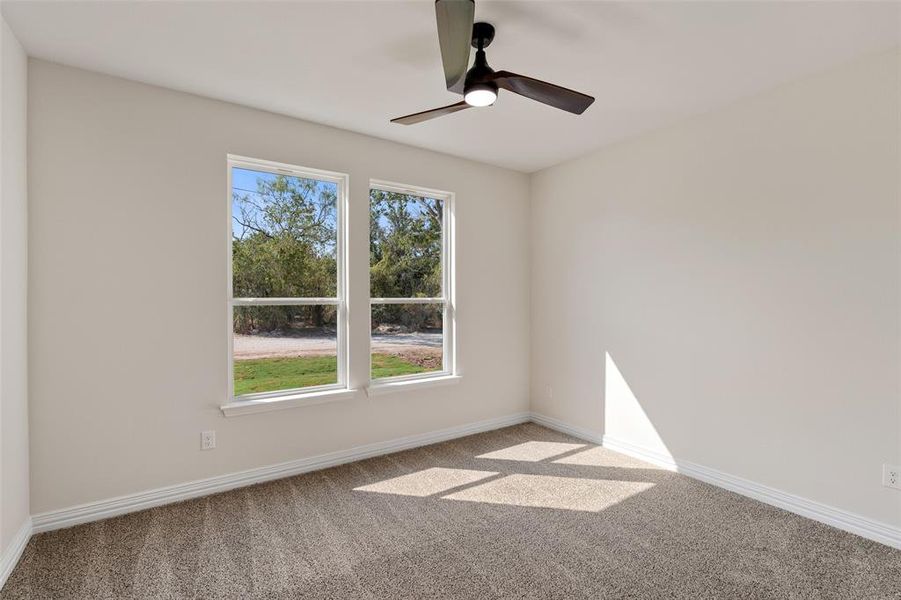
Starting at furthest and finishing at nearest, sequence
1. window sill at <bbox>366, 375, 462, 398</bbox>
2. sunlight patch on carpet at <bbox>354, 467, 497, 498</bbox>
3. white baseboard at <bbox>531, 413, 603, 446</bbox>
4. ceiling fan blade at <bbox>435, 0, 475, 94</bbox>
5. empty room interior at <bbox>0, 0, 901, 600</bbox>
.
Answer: white baseboard at <bbox>531, 413, 603, 446</bbox>, window sill at <bbox>366, 375, 462, 398</bbox>, sunlight patch on carpet at <bbox>354, 467, 497, 498</bbox>, empty room interior at <bbox>0, 0, 901, 600</bbox>, ceiling fan blade at <bbox>435, 0, 475, 94</bbox>

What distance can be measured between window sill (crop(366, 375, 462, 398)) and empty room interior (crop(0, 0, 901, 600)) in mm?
74

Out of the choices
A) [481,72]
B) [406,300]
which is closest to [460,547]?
[406,300]

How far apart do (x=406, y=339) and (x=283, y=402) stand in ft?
3.94

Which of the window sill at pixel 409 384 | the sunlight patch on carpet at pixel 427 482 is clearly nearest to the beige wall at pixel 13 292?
the sunlight patch on carpet at pixel 427 482

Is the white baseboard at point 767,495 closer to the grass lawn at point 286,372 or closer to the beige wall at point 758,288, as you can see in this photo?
the beige wall at point 758,288

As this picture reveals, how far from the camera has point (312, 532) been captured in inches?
98.1

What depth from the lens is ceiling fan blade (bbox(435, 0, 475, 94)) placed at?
1.82m

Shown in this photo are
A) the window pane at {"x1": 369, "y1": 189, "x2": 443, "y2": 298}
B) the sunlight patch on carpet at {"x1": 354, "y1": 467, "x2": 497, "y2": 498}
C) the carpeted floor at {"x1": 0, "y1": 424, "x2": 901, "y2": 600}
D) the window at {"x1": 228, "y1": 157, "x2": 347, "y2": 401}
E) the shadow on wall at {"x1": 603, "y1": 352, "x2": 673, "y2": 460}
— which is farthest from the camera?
the window pane at {"x1": 369, "y1": 189, "x2": 443, "y2": 298}

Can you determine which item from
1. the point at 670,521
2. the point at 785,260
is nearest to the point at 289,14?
the point at 785,260

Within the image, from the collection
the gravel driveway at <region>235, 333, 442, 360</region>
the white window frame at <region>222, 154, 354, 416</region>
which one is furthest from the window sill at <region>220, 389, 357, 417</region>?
the gravel driveway at <region>235, 333, 442, 360</region>

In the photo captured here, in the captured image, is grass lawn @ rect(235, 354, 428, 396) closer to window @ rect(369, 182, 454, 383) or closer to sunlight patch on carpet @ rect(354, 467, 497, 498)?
window @ rect(369, 182, 454, 383)

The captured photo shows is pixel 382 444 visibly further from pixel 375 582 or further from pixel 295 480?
pixel 375 582

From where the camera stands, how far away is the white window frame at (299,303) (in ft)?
10.1

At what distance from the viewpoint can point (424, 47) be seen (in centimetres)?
236
